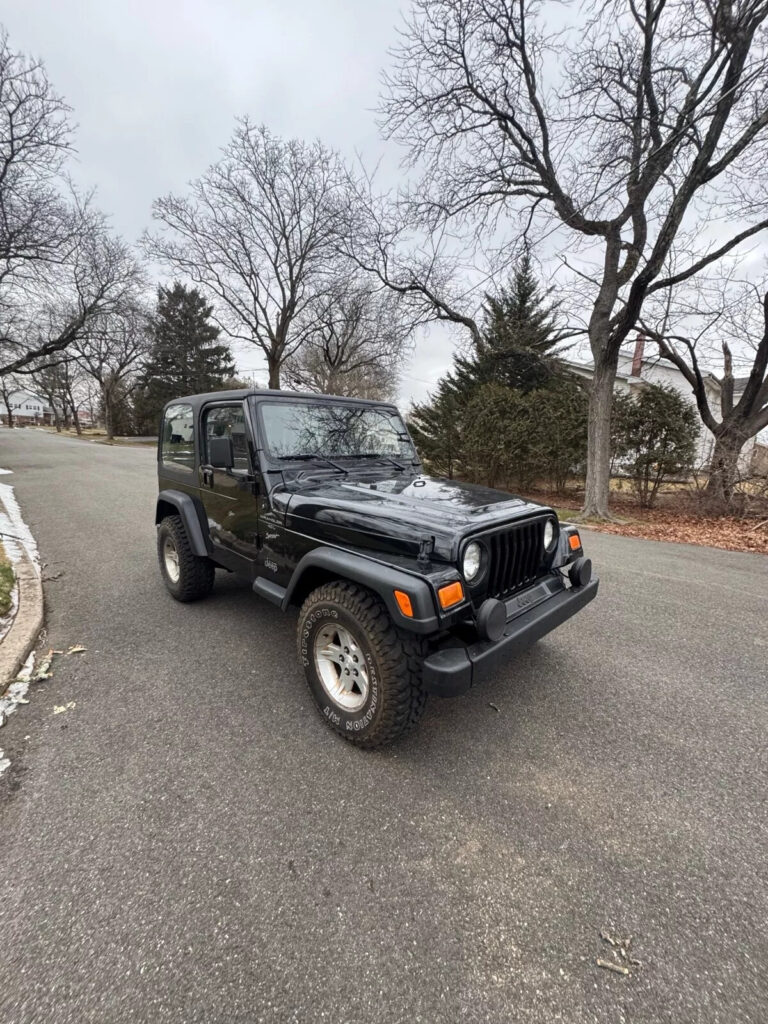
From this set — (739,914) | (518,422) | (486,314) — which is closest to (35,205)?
(486,314)

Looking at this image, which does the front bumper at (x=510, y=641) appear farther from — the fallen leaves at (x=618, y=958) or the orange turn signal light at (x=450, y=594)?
the fallen leaves at (x=618, y=958)

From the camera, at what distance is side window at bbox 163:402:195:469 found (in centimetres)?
386

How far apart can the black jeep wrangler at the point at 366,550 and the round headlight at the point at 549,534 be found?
0.04 feet

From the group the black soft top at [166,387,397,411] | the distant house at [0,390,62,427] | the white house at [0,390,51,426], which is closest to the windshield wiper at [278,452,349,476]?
the black soft top at [166,387,397,411]

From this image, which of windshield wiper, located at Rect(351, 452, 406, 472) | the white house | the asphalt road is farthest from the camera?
the white house

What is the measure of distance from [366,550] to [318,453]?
1222mm

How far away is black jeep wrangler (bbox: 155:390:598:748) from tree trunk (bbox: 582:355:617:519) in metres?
6.78

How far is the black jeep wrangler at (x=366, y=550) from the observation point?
213cm

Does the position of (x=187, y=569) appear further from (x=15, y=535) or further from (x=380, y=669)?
(x=15, y=535)

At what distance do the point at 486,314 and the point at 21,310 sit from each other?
2134 cm

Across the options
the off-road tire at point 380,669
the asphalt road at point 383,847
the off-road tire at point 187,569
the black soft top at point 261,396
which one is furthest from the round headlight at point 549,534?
the off-road tire at point 187,569

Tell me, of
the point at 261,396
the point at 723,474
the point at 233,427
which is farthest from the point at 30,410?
the point at 723,474

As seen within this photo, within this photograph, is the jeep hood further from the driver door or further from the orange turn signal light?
the driver door

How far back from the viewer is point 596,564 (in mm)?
5754
